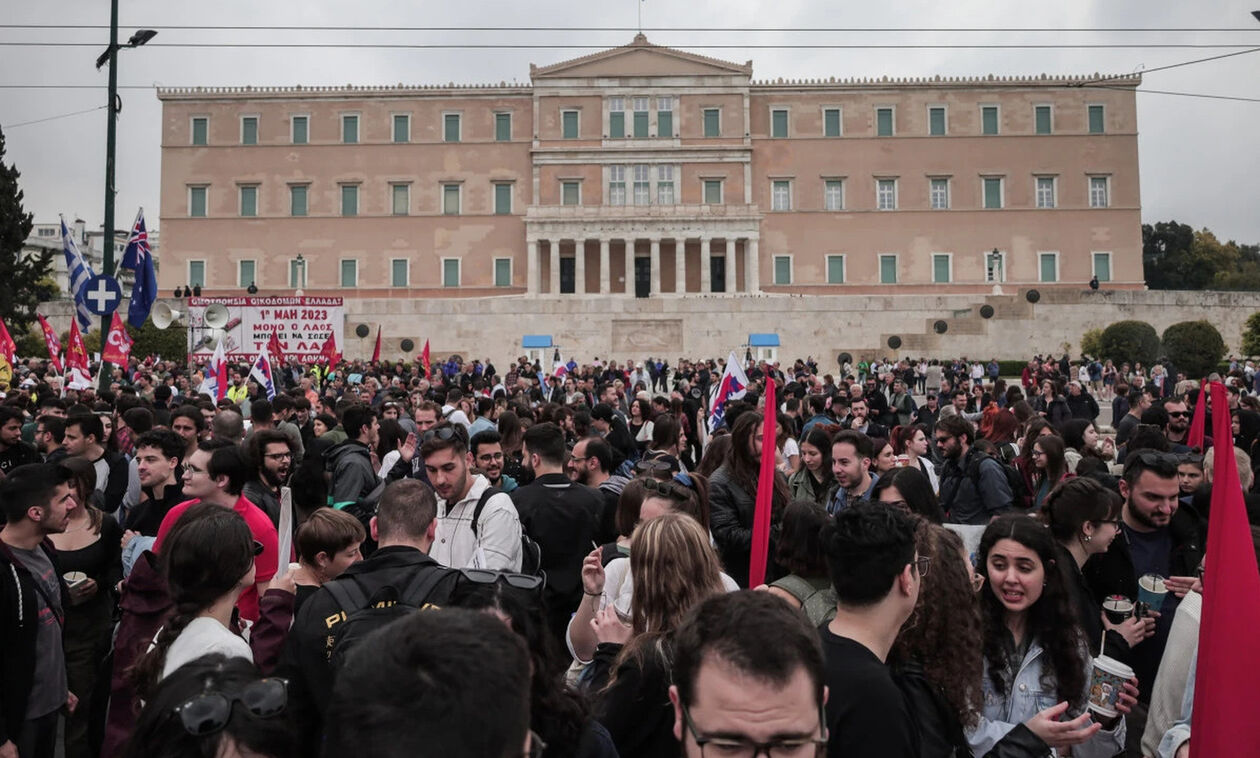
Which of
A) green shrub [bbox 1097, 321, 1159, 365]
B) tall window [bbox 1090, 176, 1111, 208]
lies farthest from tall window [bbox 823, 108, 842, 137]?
green shrub [bbox 1097, 321, 1159, 365]

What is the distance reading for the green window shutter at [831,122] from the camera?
46938 mm

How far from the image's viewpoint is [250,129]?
4756cm

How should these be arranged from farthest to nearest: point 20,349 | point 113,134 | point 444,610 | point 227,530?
1. point 20,349
2. point 113,134
3. point 227,530
4. point 444,610

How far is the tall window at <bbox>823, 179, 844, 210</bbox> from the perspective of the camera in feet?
154

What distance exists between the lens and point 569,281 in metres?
47.3

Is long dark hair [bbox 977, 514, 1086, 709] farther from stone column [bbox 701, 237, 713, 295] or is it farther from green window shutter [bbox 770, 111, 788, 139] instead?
green window shutter [bbox 770, 111, 788, 139]

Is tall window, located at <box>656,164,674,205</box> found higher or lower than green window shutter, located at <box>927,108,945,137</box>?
lower

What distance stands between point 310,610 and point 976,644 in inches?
74.1

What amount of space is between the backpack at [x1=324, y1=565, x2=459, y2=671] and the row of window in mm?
44834

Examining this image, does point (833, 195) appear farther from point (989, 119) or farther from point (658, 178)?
point (658, 178)

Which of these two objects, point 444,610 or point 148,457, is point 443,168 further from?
point 444,610

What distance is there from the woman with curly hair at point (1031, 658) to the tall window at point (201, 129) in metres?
50.7

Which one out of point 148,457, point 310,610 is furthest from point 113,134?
point 310,610

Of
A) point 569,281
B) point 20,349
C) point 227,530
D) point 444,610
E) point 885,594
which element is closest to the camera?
point 444,610
